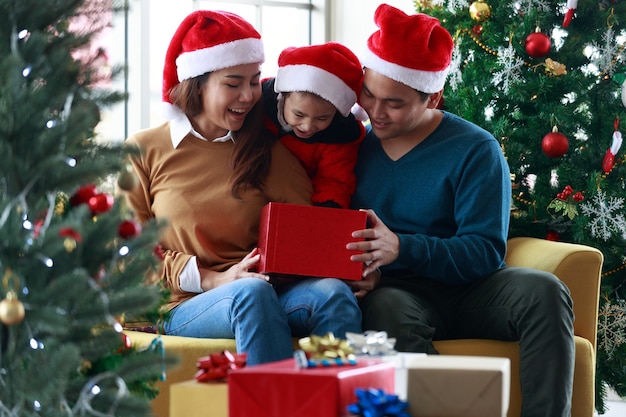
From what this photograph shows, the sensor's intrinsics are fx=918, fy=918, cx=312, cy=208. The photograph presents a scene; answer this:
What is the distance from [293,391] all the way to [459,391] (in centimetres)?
32

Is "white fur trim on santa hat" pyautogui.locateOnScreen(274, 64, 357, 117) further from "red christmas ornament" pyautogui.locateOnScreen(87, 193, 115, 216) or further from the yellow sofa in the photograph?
"red christmas ornament" pyautogui.locateOnScreen(87, 193, 115, 216)

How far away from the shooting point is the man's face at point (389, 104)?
7.98ft

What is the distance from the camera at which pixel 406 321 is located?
7.29ft

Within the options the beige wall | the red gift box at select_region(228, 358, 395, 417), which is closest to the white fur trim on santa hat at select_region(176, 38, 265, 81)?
the red gift box at select_region(228, 358, 395, 417)

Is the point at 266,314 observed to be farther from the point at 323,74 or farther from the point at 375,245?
the point at 323,74

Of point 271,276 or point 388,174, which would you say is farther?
point 388,174

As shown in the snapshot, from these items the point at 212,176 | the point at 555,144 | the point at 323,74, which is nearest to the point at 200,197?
the point at 212,176

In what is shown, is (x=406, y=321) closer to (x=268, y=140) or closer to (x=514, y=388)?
(x=514, y=388)

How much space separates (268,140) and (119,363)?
1.02m

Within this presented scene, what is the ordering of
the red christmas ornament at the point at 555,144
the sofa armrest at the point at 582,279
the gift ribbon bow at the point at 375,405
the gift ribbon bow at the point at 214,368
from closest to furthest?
the gift ribbon bow at the point at 375,405, the gift ribbon bow at the point at 214,368, the sofa armrest at the point at 582,279, the red christmas ornament at the point at 555,144

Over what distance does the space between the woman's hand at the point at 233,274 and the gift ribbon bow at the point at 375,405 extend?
0.82 m

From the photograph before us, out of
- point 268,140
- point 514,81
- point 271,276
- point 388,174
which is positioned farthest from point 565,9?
point 271,276

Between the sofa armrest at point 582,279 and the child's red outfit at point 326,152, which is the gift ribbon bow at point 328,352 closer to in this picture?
the child's red outfit at point 326,152

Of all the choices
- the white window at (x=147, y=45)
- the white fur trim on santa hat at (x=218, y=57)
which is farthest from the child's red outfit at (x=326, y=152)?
the white window at (x=147, y=45)
